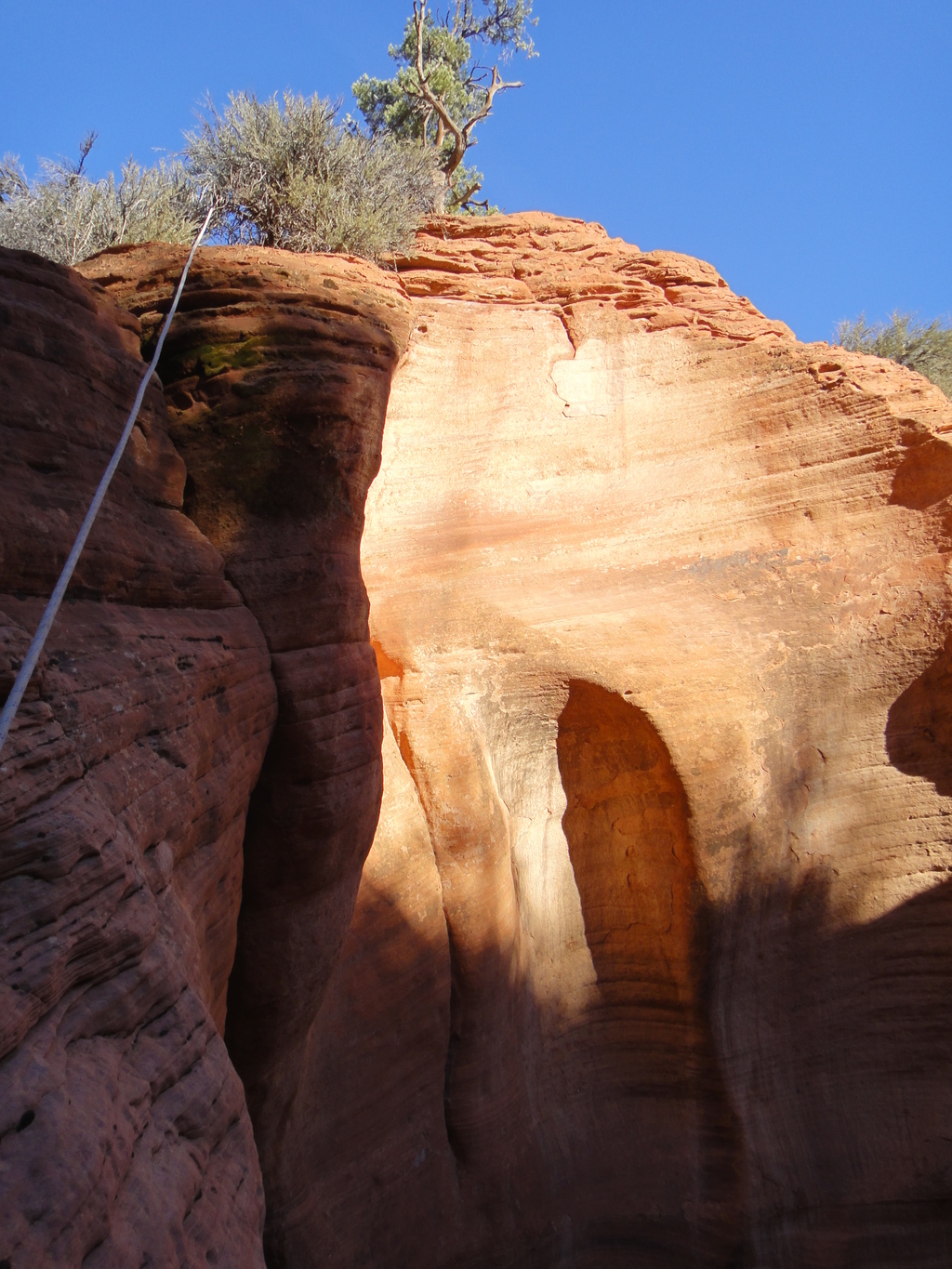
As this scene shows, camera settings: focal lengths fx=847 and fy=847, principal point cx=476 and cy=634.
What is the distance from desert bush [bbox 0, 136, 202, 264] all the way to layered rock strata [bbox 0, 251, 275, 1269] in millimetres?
3857

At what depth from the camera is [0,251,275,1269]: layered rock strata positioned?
5.06 ft

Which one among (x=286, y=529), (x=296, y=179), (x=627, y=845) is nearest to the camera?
(x=286, y=529)

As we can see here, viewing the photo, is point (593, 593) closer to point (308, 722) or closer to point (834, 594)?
point (834, 594)

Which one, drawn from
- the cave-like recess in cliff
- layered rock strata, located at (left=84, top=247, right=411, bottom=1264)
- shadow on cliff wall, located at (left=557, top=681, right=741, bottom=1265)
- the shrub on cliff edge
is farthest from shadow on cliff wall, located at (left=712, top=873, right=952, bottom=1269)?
the shrub on cliff edge

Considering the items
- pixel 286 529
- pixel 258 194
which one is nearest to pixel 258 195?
pixel 258 194

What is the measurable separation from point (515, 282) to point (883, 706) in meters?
4.27

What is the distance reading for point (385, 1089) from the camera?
4.69m

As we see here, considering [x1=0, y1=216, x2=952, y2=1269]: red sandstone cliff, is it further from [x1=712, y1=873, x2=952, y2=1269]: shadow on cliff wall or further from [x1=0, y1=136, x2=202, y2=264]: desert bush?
[x1=0, y1=136, x2=202, y2=264]: desert bush

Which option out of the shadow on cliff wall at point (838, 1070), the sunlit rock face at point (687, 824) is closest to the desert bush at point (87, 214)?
the sunlit rock face at point (687, 824)

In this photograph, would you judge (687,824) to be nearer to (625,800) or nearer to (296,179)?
(625,800)

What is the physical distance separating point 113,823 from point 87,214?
6386 millimetres

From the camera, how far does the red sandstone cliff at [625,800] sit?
474 cm

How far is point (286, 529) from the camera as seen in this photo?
3.54 meters

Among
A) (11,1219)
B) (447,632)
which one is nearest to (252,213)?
(447,632)
